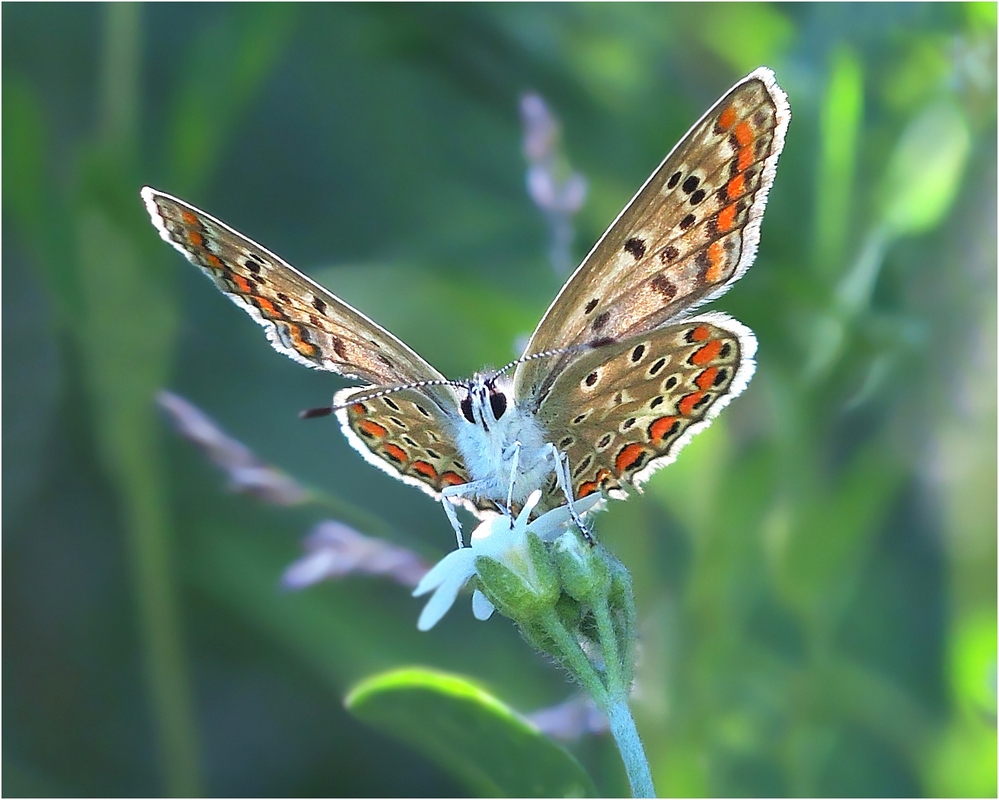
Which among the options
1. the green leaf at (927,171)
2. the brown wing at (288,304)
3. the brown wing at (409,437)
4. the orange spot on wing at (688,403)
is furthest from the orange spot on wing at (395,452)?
the green leaf at (927,171)

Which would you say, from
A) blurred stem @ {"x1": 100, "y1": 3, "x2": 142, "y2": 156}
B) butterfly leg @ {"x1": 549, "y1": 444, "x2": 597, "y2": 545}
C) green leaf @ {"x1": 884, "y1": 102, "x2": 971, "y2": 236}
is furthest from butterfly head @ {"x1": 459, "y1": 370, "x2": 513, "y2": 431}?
blurred stem @ {"x1": 100, "y1": 3, "x2": 142, "y2": 156}

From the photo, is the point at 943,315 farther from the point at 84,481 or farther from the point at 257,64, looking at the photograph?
the point at 84,481

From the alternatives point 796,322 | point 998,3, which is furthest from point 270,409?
point 998,3

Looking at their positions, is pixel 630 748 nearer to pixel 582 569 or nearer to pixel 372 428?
pixel 582 569

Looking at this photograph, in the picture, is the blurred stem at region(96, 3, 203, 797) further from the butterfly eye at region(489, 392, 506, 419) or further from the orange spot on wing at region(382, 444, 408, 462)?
the butterfly eye at region(489, 392, 506, 419)

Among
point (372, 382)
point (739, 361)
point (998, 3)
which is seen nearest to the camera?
point (739, 361)

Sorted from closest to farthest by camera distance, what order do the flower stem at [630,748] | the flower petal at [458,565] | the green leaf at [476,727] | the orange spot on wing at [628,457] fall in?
the flower stem at [630,748] < the green leaf at [476,727] < the flower petal at [458,565] < the orange spot on wing at [628,457]

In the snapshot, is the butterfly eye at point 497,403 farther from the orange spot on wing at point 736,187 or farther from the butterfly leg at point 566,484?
the orange spot on wing at point 736,187
